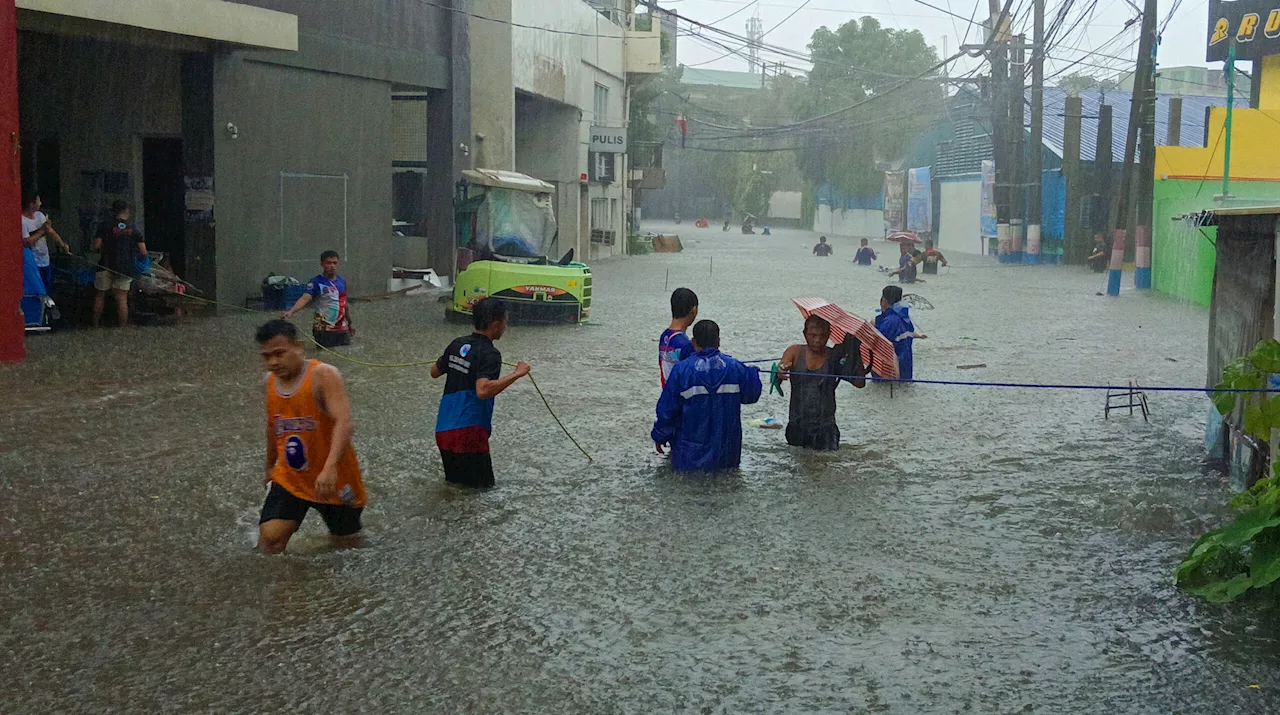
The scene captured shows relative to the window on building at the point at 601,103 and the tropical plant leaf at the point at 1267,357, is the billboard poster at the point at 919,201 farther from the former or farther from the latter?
the tropical plant leaf at the point at 1267,357

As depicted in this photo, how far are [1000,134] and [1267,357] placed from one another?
4032cm

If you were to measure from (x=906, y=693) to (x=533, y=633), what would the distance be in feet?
5.30

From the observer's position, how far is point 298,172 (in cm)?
2247

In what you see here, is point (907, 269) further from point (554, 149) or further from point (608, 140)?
point (554, 149)

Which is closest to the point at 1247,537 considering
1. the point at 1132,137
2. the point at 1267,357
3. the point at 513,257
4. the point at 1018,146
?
the point at 1267,357

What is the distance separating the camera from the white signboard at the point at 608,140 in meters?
40.3

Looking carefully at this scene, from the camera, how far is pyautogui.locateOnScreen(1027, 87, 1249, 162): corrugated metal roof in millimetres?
46125

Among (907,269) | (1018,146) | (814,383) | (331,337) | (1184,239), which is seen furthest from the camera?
(1018,146)

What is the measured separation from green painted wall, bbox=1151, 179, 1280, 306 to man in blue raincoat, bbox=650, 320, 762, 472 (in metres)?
18.1

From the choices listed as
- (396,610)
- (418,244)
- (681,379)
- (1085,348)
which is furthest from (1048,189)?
(396,610)

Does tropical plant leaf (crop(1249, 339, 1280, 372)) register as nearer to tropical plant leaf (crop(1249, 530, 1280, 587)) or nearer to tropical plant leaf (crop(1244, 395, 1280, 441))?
tropical plant leaf (crop(1244, 395, 1280, 441))

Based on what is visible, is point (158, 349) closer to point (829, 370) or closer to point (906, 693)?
point (829, 370)

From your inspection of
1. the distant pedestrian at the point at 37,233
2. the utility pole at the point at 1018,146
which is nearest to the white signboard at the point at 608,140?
the utility pole at the point at 1018,146

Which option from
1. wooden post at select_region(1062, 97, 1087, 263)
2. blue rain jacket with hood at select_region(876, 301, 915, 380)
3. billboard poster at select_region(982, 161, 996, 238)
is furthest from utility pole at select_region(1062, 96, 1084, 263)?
blue rain jacket with hood at select_region(876, 301, 915, 380)
